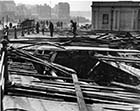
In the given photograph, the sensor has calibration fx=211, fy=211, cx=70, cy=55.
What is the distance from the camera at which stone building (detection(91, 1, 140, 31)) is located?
32.7 metres

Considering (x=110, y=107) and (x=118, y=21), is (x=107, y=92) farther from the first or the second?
(x=118, y=21)

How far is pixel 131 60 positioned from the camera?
9.26m

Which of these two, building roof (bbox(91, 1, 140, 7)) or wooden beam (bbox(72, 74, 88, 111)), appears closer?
wooden beam (bbox(72, 74, 88, 111))

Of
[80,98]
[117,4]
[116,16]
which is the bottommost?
[80,98]

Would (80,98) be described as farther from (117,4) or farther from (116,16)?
(117,4)

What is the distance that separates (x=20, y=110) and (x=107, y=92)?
2430mm

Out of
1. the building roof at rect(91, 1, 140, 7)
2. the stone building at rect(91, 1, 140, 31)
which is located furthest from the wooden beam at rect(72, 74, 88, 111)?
the building roof at rect(91, 1, 140, 7)

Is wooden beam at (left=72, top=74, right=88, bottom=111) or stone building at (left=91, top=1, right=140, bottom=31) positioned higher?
stone building at (left=91, top=1, right=140, bottom=31)

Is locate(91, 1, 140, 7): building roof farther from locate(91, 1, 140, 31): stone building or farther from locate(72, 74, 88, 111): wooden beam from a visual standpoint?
locate(72, 74, 88, 111): wooden beam

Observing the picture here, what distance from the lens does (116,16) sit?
3325cm

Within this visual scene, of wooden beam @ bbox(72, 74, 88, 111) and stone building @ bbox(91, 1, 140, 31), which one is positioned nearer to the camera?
wooden beam @ bbox(72, 74, 88, 111)

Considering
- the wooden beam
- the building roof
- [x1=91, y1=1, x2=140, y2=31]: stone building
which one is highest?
the building roof

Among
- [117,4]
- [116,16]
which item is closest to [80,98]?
[116,16]

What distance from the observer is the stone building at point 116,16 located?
1288 inches
